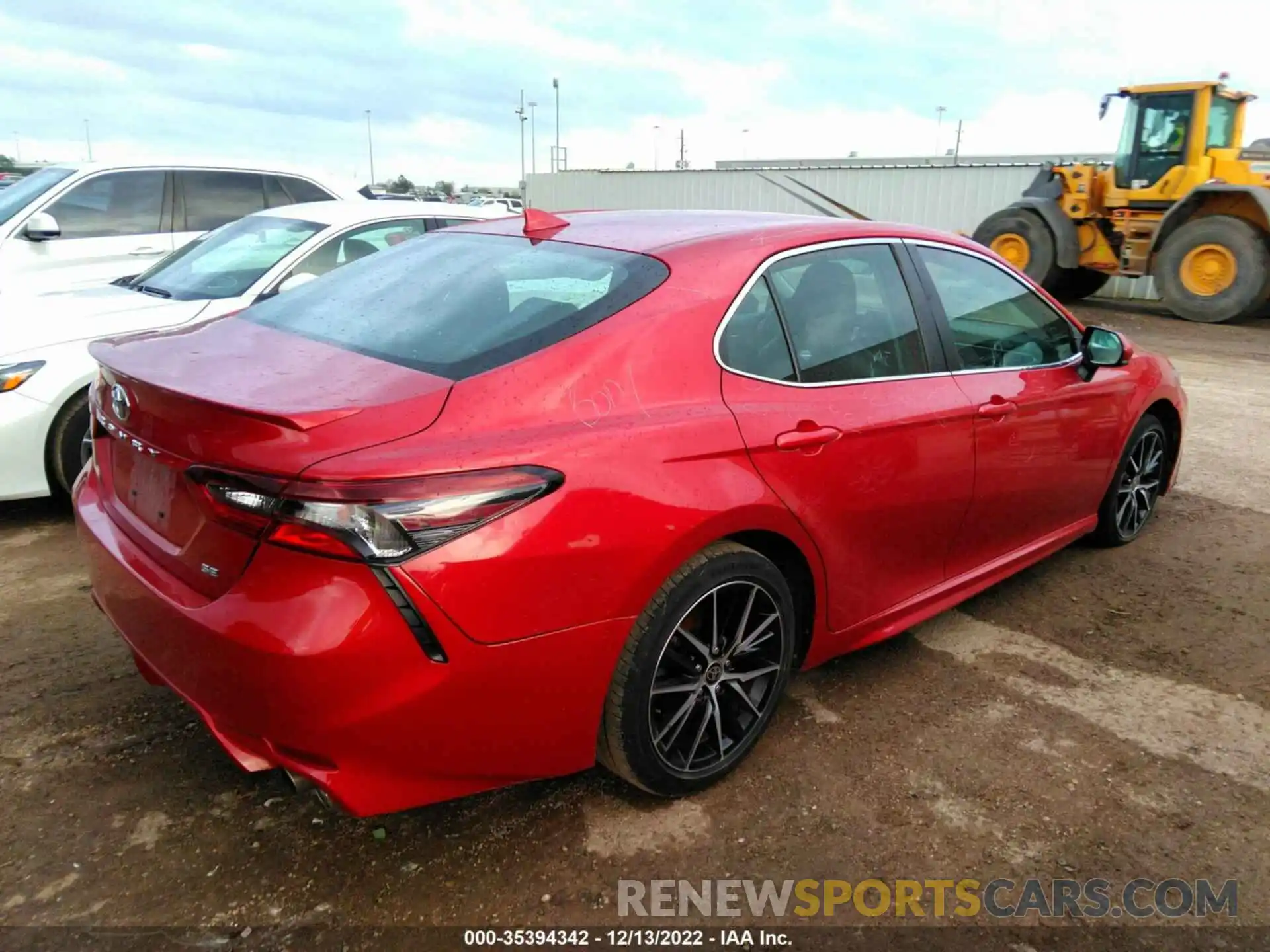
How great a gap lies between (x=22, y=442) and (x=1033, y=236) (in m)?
13.9

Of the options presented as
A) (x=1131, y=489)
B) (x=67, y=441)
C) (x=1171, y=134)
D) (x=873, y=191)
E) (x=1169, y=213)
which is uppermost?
(x=1171, y=134)

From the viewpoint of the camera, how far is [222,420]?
6.52 ft

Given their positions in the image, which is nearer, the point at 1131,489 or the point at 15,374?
the point at 15,374

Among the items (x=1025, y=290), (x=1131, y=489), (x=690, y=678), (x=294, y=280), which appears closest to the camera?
(x=690, y=678)

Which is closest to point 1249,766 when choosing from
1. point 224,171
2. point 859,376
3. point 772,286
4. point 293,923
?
point 859,376

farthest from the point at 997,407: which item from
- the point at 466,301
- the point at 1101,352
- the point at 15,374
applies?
the point at 15,374

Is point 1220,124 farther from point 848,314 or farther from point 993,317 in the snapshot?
point 848,314

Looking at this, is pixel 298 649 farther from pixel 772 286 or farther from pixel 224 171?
pixel 224 171

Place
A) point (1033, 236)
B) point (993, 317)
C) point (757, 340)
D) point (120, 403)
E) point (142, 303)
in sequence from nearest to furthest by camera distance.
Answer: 1. point (120, 403)
2. point (757, 340)
3. point (993, 317)
4. point (142, 303)
5. point (1033, 236)

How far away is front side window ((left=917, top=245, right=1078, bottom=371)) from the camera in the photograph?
3268 mm

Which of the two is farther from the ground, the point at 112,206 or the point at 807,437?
the point at 112,206

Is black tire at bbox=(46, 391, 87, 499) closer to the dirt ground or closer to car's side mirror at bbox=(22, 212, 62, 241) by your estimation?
the dirt ground

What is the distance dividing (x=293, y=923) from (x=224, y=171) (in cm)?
683

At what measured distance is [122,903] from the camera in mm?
2133
